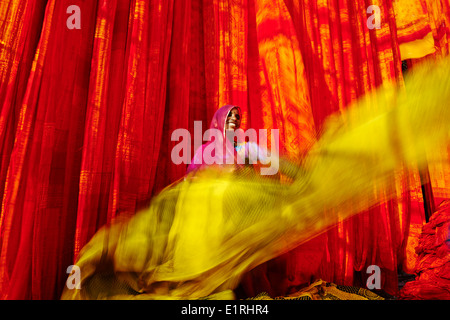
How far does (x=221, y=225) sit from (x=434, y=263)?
910 mm

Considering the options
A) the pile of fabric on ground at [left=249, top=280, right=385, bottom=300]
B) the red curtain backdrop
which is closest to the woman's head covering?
the red curtain backdrop

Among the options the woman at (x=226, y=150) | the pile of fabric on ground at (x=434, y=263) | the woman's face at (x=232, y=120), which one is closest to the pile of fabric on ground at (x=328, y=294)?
the pile of fabric on ground at (x=434, y=263)

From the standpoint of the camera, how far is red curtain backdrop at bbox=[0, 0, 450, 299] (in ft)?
5.99

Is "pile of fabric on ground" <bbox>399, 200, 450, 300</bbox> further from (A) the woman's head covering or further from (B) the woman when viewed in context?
(A) the woman's head covering

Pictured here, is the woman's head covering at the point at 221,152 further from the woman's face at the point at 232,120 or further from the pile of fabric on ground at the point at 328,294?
the pile of fabric on ground at the point at 328,294

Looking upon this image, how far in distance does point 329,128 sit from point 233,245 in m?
1.25

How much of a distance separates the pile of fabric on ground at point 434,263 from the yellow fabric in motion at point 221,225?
0.36 meters

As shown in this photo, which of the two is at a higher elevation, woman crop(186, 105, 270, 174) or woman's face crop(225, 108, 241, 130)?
woman's face crop(225, 108, 241, 130)

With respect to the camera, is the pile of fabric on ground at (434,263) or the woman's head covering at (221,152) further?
the woman's head covering at (221,152)

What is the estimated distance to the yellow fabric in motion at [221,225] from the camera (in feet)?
4.88

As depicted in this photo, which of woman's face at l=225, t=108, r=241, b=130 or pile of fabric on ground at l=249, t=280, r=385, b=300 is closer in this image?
pile of fabric on ground at l=249, t=280, r=385, b=300

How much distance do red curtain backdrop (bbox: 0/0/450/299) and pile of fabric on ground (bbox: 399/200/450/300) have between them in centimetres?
60

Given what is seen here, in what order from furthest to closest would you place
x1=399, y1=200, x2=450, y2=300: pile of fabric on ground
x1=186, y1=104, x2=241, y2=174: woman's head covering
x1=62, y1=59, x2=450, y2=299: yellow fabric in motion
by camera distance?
x1=186, y1=104, x2=241, y2=174: woman's head covering, x1=62, y1=59, x2=450, y2=299: yellow fabric in motion, x1=399, y1=200, x2=450, y2=300: pile of fabric on ground

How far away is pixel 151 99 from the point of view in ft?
7.23
